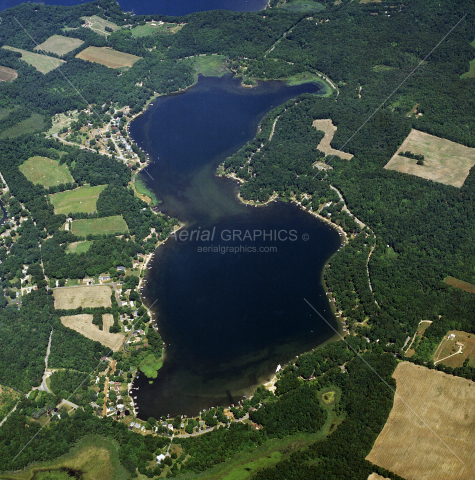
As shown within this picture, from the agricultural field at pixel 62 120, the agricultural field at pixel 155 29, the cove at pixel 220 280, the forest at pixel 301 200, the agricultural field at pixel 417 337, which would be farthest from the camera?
the agricultural field at pixel 155 29

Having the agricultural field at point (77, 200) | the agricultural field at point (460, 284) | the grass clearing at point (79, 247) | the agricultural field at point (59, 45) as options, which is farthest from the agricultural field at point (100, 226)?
the agricultural field at point (59, 45)

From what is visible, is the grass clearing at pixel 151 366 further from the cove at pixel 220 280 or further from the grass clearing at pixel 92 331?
the grass clearing at pixel 92 331

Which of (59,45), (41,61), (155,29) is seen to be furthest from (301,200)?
(59,45)

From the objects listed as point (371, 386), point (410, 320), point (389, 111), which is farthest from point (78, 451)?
point (389, 111)

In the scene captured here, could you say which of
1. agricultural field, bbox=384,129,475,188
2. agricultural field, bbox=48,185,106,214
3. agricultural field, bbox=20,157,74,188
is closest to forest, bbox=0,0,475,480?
agricultural field, bbox=48,185,106,214

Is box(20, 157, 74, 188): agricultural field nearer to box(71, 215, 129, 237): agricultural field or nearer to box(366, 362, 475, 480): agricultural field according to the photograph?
box(71, 215, 129, 237): agricultural field

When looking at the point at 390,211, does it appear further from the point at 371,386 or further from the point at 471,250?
the point at 371,386
